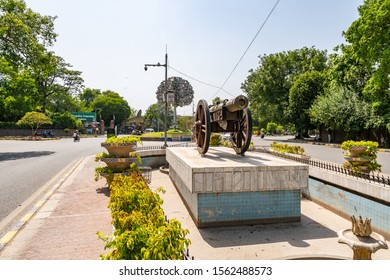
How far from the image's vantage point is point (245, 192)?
20.5ft

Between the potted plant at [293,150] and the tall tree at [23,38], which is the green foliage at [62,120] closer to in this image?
the tall tree at [23,38]

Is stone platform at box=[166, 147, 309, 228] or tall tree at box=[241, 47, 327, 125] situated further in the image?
tall tree at box=[241, 47, 327, 125]

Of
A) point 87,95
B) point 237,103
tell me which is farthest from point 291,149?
point 87,95

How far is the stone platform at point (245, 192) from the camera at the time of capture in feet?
19.4

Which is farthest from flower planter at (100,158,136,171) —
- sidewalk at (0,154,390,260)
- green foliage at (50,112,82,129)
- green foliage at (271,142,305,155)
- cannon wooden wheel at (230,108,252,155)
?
green foliage at (50,112,82,129)

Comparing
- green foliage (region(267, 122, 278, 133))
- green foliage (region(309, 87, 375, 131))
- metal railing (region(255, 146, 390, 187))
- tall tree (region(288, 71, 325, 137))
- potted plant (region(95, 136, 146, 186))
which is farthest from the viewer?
green foliage (region(267, 122, 278, 133))

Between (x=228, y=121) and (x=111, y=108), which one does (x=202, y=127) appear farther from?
(x=111, y=108)

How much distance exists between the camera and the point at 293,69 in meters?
44.4

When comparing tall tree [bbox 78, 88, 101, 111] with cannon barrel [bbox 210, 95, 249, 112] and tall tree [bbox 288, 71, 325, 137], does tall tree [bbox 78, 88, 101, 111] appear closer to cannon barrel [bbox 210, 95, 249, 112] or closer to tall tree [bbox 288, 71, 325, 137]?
tall tree [bbox 288, 71, 325, 137]

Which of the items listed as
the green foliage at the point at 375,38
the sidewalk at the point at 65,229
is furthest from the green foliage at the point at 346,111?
the sidewalk at the point at 65,229

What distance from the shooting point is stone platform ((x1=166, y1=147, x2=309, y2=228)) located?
233 inches

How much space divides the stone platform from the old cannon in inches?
73.5

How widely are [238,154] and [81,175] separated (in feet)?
21.1
